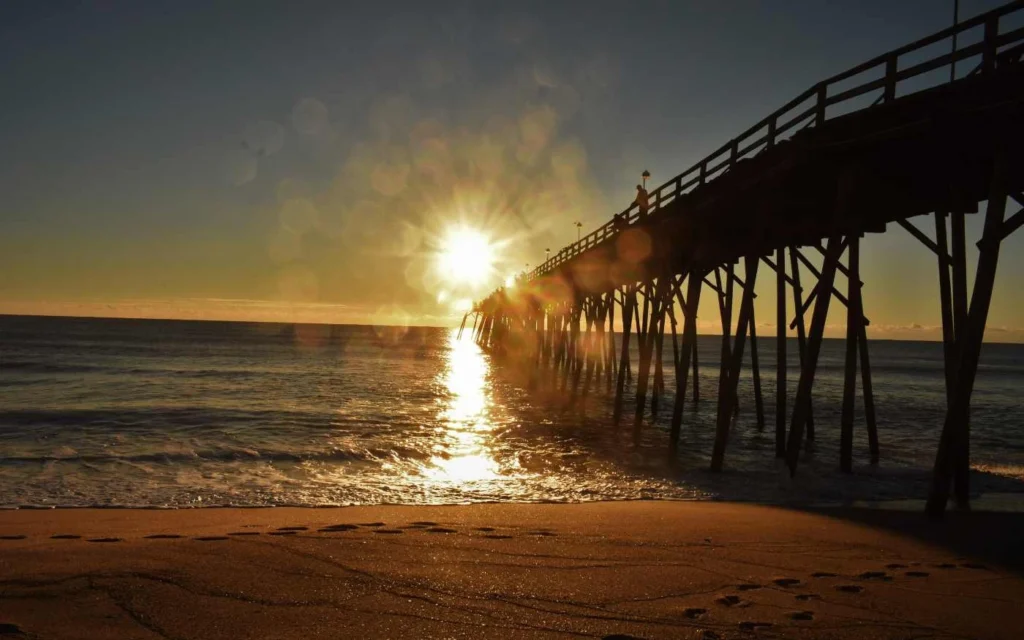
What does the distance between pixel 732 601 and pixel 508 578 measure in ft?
5.68

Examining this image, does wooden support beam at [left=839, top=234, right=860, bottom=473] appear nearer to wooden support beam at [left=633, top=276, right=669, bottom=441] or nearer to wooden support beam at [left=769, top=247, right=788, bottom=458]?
wooden support beam at [left=769, top=247, right=788, bottom=458]

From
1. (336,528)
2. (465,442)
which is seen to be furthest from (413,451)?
(336,528)

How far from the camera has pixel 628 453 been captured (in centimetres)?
1469

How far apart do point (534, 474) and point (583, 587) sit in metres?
6.79

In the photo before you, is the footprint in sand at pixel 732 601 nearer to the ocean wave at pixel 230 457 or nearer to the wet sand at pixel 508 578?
the wet sand at pixel 508 578

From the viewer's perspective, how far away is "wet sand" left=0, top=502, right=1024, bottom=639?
447 cm

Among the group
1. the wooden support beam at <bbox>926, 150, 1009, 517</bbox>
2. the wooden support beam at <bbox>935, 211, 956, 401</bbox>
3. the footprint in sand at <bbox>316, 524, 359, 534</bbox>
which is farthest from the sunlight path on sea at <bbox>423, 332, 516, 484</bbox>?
the wooden support beam at <bbox>935, 211, 956, 401</bbox>

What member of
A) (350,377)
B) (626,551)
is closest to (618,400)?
(626,551)

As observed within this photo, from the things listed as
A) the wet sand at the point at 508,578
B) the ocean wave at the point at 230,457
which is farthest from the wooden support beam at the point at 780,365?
the ocean wave at the point at 230,457

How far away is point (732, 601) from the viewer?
4.96 m

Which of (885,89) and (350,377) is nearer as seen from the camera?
(885,89)

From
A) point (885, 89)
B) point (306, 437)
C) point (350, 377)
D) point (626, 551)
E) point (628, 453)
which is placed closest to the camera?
point (626, 551)

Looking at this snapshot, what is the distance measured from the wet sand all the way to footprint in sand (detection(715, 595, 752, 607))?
1 cm

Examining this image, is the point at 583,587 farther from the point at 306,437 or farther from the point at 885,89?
the point at 306,437
